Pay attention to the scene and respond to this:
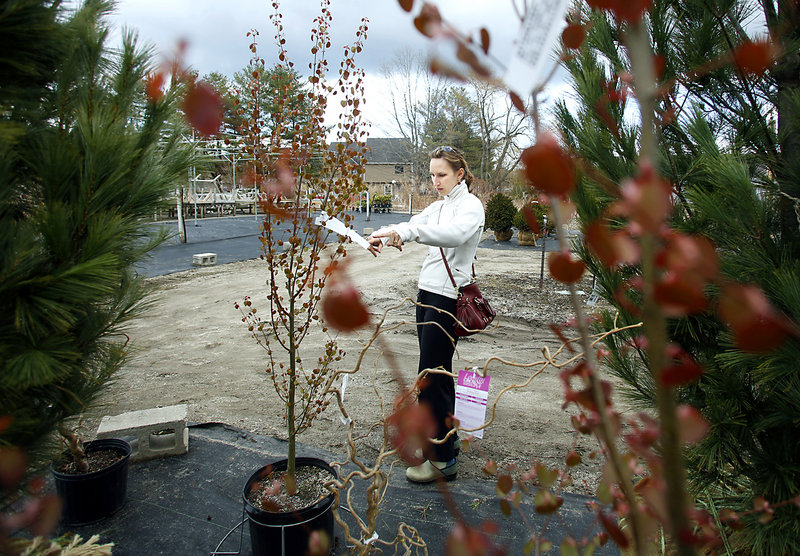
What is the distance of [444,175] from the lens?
108 inches

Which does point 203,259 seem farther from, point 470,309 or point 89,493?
point 470,309

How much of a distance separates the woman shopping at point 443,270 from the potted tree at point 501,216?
1213 cm

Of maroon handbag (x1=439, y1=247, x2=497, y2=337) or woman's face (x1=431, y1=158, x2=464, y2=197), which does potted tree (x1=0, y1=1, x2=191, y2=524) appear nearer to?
woman's face (x1=431, y1=158, x2=464, y2=197)

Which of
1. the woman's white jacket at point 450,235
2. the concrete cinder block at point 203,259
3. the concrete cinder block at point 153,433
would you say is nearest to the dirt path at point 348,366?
the concrete cinder block at point 153,433

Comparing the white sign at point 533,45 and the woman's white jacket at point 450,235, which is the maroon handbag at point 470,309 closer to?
the woman's white jacket at point 450,235

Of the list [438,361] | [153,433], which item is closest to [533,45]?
[438,361]

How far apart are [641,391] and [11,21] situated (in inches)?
92.0

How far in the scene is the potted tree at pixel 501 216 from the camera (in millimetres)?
14633

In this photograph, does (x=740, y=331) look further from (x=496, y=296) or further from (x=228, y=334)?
(x=496, y=296)

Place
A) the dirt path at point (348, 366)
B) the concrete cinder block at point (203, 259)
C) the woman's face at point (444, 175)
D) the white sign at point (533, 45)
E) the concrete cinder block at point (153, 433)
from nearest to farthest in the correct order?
the white sign at point (533, 45) < the woman's face at point (444, 175) < the concrete cinder block at point (153, 433) < the dirt path at point (348, 366) < the concrete cinder block at point (203, 259)

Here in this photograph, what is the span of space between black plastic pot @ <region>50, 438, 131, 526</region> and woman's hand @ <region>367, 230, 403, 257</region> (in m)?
1.68

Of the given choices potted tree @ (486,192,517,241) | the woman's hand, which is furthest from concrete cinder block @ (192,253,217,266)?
the woman's hand

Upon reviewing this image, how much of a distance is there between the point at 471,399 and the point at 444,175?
4.26ft

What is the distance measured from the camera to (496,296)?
24.6 feet
